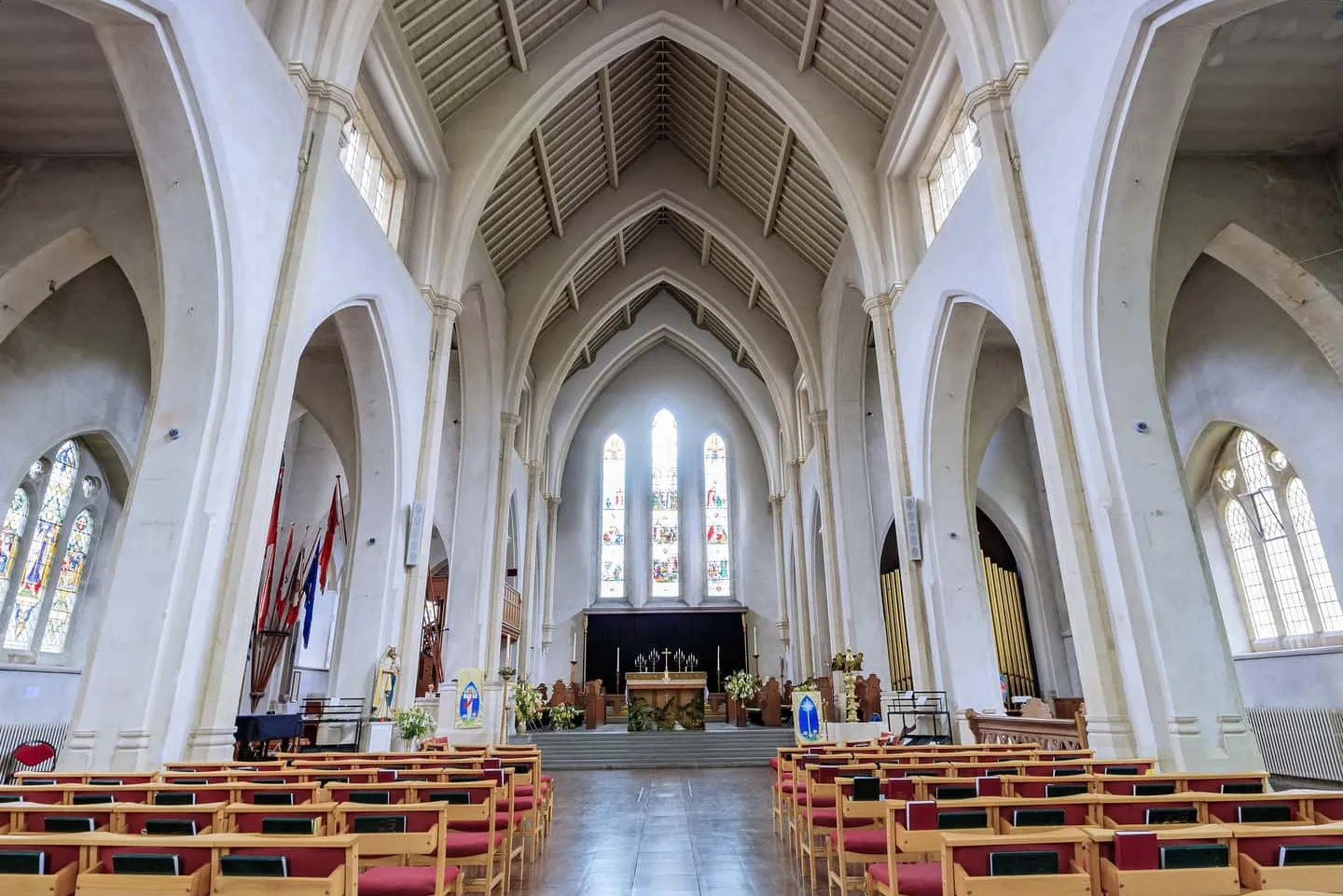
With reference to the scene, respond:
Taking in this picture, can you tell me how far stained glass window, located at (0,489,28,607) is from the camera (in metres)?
8.90

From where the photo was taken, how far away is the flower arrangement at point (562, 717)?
608 inches

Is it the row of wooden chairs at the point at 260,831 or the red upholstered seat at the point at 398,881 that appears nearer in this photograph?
the row of wooden chairs at the point at 260,831

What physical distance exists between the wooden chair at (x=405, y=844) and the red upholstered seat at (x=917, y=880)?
1.65 meters

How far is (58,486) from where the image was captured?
9664 mm

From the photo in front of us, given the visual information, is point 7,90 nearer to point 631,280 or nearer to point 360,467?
point 360,467

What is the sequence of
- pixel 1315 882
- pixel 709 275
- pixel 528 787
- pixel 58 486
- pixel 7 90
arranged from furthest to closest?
pixel 709 275
pixel 58 486
pixel 7 90
pixel 528 787
pixel 1315 882

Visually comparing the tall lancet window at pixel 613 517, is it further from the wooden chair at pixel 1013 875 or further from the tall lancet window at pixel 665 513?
the wooden chair at pixel 1013 875

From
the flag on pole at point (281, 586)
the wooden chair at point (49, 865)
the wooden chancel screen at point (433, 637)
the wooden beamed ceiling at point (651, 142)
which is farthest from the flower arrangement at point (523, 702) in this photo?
the wooden chair at point (49, 865)

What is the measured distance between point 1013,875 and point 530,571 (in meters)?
16.6

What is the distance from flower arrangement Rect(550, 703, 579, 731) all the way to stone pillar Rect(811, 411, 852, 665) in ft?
18.6

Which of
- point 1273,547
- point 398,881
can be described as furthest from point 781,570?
point 398,881

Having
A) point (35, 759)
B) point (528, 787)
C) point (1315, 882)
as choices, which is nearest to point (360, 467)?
point (35, 759)

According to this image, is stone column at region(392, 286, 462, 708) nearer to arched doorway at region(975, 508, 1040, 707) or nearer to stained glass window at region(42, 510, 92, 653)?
stained glass window at region(42, 510, 92, 653)

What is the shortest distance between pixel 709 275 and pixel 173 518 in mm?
14521
